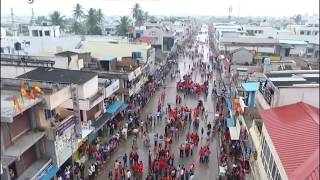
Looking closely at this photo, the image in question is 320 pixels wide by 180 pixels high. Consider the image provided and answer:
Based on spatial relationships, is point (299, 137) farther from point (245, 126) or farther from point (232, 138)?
point (232, 138)

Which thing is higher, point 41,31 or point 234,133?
point 41,31

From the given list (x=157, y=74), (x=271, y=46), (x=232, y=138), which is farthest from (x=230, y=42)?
(x=232, y=138)

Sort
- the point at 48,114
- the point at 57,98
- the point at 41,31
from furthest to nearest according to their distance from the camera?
the point at 41,31
the point at 48,114
the point at 57,98

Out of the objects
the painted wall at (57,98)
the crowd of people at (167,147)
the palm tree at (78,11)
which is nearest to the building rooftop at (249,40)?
the crowd of people at (167,147)

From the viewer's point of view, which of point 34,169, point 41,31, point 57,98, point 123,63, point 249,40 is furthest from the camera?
point 249,40

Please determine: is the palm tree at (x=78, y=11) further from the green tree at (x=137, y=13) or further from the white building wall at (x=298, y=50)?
the white building wall at (x=298, y=50)

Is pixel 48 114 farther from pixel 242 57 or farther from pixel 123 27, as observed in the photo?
pixel 123 27

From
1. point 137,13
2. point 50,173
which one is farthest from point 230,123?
point 137,13
